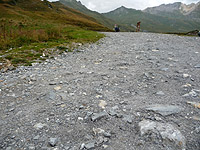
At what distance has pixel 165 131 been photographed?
3025 millimetres

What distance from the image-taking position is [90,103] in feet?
14.2

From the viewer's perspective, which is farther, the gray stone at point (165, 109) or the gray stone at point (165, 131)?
the gray stone at point (165, 109)

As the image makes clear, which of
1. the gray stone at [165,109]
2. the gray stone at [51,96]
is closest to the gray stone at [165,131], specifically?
the gray stone at [165,109]

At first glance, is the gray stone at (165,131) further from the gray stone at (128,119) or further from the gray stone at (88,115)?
the gray stone at (88,115)

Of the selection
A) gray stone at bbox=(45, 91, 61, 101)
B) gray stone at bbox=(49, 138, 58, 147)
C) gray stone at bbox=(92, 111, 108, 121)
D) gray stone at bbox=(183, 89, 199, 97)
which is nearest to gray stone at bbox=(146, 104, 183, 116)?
gray stone at bbox=(183, 89, 199, 97)

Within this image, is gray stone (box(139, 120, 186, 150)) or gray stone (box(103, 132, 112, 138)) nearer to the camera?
gray stone (box(139, 120, 186, 150))

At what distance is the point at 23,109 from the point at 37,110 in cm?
46

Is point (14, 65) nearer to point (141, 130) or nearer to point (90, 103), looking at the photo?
point (90, 103)

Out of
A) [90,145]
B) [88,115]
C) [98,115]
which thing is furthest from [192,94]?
[90,145]

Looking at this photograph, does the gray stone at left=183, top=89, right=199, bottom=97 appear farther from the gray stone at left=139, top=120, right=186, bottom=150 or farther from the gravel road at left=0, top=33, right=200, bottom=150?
the gray stone at left=139, top=120, right=186, bottom=150

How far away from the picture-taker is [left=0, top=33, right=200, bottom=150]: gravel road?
2.95 meters

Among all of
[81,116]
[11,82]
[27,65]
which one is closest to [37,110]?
[81,116]

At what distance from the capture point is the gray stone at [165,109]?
3707 mm


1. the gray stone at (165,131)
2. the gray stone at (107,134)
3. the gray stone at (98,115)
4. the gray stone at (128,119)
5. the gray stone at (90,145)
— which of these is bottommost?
the gray stone at (90,145)
